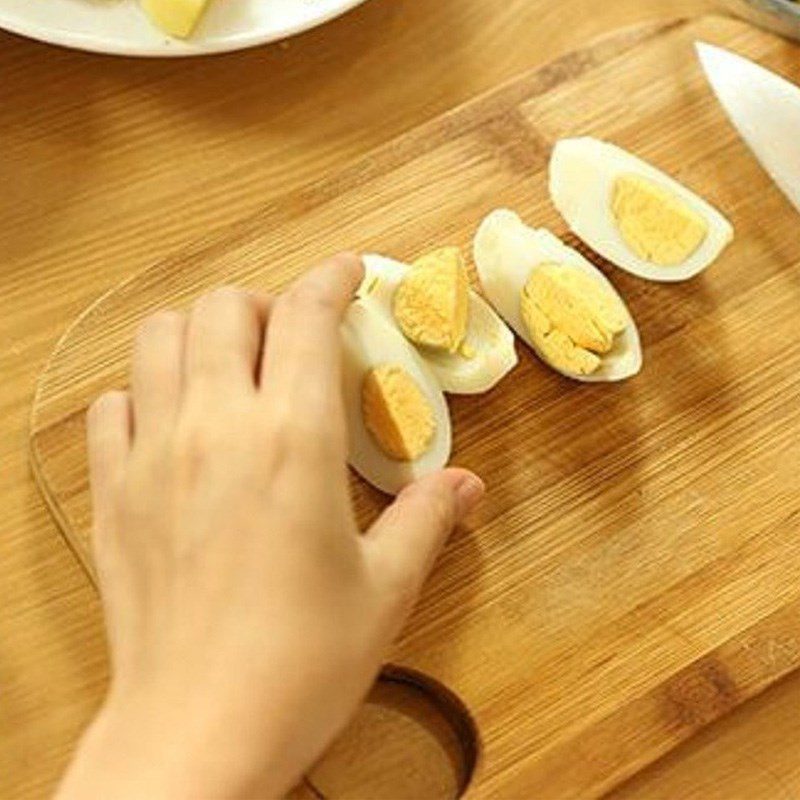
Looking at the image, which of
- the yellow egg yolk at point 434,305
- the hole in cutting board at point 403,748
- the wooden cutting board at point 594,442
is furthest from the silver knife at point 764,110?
the hole in cutting board at point 403,748

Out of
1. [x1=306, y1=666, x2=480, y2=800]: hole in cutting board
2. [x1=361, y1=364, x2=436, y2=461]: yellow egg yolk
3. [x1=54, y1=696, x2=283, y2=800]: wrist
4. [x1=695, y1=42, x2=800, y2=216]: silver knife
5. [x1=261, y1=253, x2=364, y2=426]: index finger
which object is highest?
[x1=261, y1=253, x2=364, y2=426]: index finger

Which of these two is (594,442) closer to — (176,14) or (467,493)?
(467,493)

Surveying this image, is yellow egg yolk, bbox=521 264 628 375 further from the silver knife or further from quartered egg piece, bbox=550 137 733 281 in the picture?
the silver knife

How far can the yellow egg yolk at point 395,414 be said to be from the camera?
134cm

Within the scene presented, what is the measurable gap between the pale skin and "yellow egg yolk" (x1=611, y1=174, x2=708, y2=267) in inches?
11.4

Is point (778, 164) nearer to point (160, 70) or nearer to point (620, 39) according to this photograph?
point (620, 39)

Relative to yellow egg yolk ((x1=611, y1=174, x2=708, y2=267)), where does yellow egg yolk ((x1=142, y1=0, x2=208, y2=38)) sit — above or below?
above

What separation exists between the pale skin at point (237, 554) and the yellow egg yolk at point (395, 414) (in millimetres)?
73

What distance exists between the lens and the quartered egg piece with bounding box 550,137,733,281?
146 cm

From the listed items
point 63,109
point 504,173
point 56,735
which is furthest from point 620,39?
point 56,735

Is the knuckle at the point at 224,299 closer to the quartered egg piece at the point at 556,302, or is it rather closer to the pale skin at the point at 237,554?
the pale skin at the point at 237,554

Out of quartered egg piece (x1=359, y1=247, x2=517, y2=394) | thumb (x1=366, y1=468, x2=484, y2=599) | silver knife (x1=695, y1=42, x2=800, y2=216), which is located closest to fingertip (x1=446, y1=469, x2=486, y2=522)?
thumb (x1=366, y1=468, x2=484, y2=599)

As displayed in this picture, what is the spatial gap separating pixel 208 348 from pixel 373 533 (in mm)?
168

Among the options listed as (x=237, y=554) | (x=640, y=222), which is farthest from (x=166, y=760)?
(x=640, y=222)
